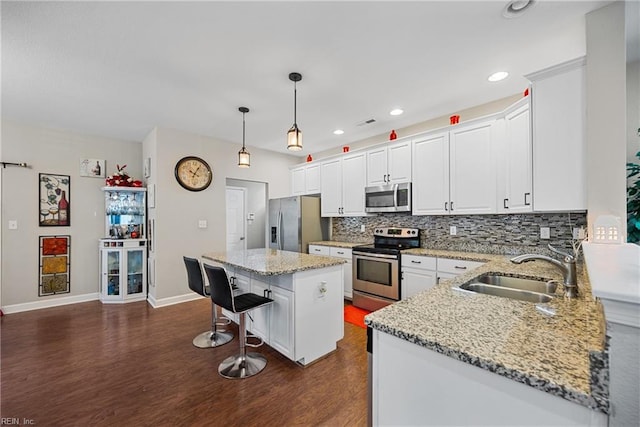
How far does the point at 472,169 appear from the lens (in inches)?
122

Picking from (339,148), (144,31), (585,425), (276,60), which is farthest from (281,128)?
(585,425)

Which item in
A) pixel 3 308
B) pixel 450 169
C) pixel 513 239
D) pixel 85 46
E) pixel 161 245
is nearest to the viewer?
pixel 85 46

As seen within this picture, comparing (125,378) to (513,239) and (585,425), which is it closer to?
(585,425)

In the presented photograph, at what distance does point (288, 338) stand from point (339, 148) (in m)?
3.69

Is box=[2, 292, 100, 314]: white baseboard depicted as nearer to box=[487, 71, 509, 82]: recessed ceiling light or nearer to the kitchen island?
the kitchen island

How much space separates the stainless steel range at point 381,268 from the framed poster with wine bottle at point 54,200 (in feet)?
14.3

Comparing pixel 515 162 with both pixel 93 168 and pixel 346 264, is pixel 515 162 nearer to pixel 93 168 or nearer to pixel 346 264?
pixel 346 264

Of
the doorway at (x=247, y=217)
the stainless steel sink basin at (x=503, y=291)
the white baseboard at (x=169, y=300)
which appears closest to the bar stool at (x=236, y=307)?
the stainless steel sink basin at (x=503, y=291)

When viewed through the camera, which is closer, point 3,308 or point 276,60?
point 276,60

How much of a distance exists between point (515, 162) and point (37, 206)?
6061mm

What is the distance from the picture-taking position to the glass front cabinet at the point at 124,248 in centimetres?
417

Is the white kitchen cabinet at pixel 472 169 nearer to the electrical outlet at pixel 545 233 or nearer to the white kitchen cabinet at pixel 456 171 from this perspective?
the white kitchen cabinet at pixel 456 171

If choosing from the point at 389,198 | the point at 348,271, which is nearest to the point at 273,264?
the point at 348,271

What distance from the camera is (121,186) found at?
168 inches
